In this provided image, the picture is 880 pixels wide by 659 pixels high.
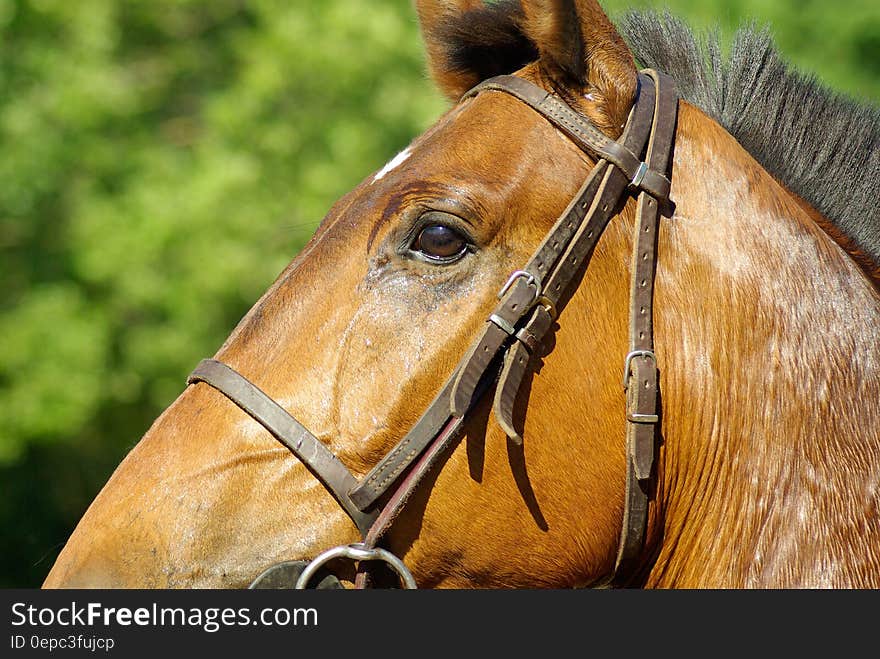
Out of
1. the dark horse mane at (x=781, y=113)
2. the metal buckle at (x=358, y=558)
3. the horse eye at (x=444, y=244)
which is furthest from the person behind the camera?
the dark horse mane at (x=781, y=113)

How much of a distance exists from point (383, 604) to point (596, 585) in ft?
2.05

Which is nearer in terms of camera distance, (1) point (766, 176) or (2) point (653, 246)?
(2) point (653, 246)

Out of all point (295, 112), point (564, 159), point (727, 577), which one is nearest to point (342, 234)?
point (564, 159)

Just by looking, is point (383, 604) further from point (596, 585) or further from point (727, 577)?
point (727, 577)

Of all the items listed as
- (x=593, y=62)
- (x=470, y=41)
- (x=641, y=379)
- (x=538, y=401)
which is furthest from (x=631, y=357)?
(x=470, y=41)

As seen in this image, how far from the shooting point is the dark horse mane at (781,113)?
9.89 feet

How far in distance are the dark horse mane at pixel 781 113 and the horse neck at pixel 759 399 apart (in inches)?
12.0

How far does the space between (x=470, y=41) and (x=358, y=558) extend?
1648 millimetres

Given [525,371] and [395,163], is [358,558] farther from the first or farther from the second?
[395,163]

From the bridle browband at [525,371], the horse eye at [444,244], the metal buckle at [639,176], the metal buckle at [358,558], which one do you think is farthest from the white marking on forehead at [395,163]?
the metal buckle at [358,558]

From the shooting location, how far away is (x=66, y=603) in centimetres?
258

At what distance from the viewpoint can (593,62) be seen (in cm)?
280

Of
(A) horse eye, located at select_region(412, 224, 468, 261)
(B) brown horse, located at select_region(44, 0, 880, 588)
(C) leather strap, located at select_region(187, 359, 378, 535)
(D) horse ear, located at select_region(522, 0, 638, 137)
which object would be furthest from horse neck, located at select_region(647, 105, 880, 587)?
(C) leather strap, located at select_region(187, 359, 378, 535)

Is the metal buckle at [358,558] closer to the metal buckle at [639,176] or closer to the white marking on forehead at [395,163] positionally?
the white marking on forehead at [395,163]
